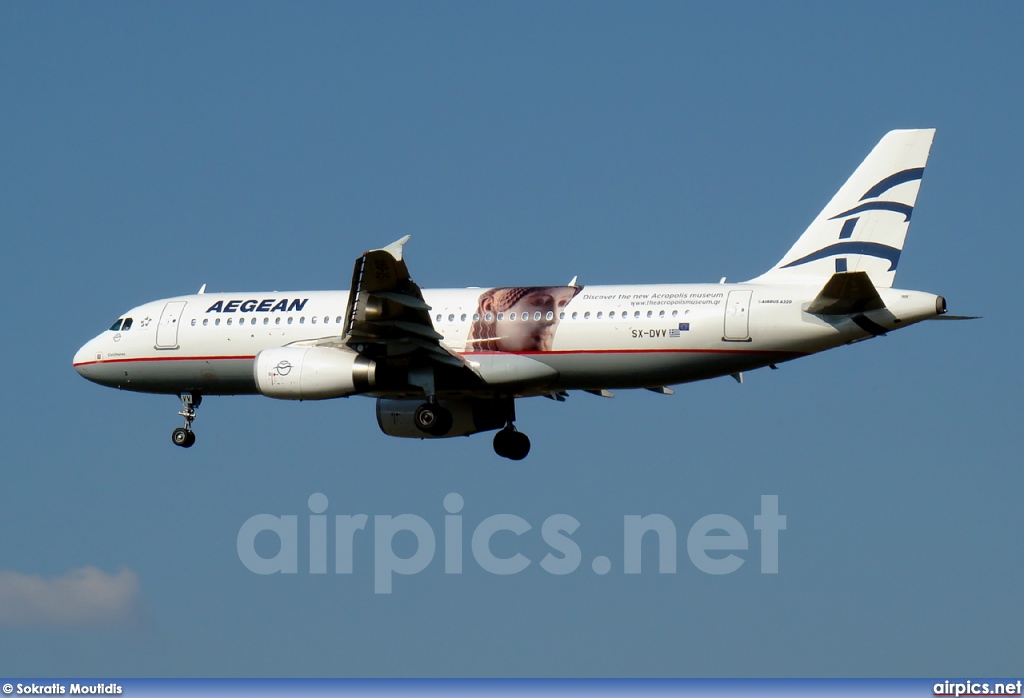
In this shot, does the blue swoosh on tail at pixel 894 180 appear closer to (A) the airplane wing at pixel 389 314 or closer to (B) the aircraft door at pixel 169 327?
(A) the airplane wing at pixel 389 314

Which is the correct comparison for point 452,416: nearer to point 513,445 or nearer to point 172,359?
point 513,445

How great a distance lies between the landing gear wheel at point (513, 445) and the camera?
4062 cm

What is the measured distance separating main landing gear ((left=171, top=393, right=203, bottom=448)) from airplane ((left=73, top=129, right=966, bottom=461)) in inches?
95.2

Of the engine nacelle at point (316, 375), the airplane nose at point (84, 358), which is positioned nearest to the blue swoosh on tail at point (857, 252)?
the engine nacelle at point (316, 375)

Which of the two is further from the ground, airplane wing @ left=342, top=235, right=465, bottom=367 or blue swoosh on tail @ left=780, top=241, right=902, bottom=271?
blue swoosh on tail @ left=780, top=241, right=902, bottom=271

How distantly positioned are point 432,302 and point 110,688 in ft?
46.4

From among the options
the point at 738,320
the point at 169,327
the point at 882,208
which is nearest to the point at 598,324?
the point at 738,320

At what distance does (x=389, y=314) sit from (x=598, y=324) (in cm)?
447

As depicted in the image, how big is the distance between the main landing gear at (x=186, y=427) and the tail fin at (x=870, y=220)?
13883 mm

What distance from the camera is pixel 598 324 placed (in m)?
36.2

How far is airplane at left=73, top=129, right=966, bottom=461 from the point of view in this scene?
34.5 metres

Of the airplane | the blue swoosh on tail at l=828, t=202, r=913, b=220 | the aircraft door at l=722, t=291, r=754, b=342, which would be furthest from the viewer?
the blue swoosh on tail at l=828, t=202, r=913, b=220

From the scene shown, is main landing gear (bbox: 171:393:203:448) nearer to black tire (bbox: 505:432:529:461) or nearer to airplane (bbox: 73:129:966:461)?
airplane (bbox: 73:129:966:461)

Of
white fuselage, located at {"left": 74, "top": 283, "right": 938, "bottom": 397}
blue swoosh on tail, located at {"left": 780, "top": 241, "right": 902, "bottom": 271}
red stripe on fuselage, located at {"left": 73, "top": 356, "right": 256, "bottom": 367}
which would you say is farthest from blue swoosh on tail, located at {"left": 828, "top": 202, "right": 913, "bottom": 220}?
red stripe on fuselage, located at {"left": 73, "top": 356, "right": 256, "bottom": 367}
